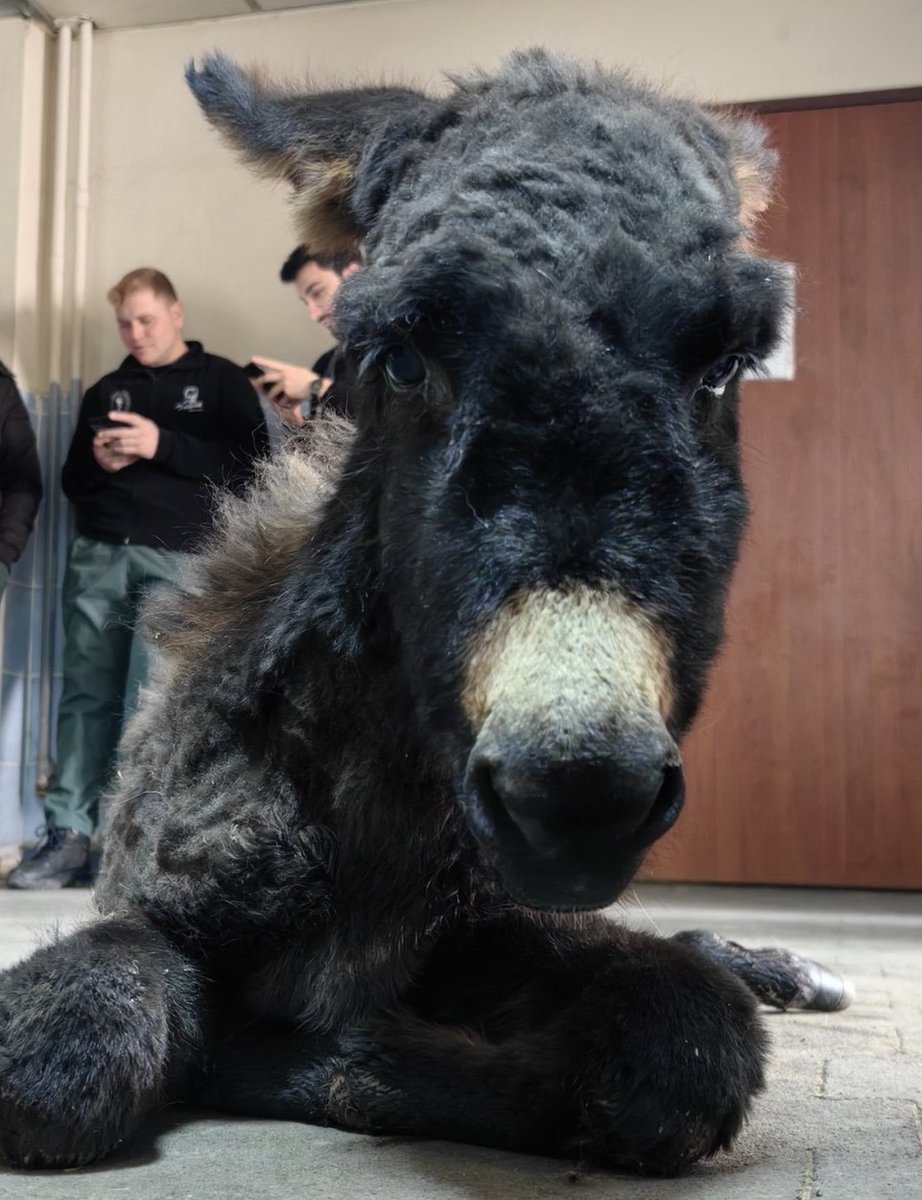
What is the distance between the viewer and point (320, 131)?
1687 millimetres

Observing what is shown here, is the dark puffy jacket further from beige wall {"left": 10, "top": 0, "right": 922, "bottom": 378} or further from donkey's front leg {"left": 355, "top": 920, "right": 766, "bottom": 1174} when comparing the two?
donkey's front leg {"left": 355, "top": 920, "right": 766, "bottom": 1174}

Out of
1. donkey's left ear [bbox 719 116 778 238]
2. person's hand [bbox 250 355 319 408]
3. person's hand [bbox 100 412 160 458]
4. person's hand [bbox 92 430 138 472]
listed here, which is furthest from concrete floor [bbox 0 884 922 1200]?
person's hand [bbox 92 430 138 472]

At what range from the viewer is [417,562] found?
1.37m

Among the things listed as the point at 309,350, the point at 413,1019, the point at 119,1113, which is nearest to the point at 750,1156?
the point at 413,1019

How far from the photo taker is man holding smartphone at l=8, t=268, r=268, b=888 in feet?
16.1

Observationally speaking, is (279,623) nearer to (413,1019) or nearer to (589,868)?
(413,1019)

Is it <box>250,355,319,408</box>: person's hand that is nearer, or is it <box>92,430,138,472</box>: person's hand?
<box>250,355,319,408</box>: person's hand

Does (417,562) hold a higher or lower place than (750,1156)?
higher

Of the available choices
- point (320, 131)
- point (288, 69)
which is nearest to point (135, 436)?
point (288, 69)

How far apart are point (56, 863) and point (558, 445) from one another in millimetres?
4358

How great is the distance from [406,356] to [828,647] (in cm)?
456

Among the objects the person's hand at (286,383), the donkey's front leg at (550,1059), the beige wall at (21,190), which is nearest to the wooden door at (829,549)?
the person's hand at (286,383)

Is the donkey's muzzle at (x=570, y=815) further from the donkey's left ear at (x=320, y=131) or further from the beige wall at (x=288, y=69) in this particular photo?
the beige wall at (x=288, y=69)

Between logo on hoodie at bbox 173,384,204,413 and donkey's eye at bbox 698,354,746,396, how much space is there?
378cm
